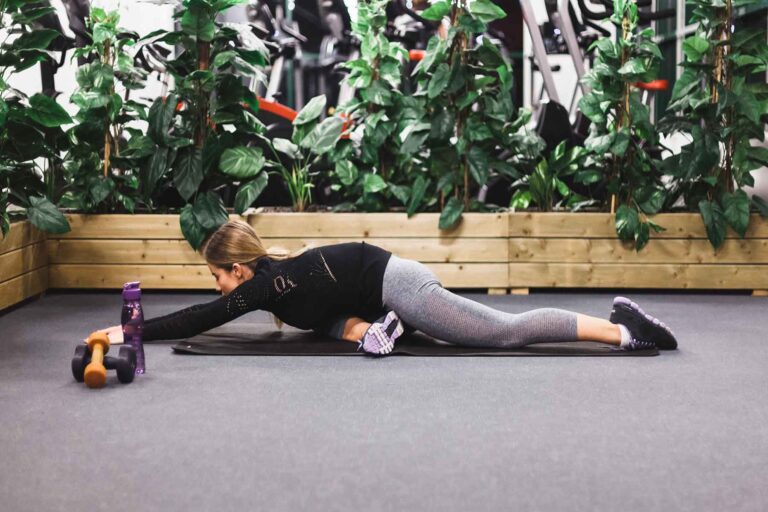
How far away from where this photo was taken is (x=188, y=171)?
15.6ft

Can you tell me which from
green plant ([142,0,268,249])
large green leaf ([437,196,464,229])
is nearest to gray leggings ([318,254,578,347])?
large green leaf ([437,196,464,229])

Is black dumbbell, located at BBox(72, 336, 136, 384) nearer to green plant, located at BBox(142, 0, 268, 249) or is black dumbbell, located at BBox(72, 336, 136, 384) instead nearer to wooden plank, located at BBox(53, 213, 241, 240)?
green plant, located at BBox(142, 0, 268, 249)

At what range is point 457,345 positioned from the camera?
340cm

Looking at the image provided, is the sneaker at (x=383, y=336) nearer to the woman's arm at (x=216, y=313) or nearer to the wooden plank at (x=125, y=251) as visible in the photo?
the woman's arm at (x=216, y=313)

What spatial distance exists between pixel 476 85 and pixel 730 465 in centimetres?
309

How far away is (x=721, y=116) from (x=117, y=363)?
343 cm

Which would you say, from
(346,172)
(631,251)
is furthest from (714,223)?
(346,172)

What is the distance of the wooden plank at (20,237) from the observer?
432 centimetres

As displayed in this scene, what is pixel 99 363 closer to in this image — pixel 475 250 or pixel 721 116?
pixel 475 250

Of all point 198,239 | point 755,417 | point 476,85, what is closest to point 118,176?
point 198,239

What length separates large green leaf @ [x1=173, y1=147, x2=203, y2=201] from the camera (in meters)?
4.70

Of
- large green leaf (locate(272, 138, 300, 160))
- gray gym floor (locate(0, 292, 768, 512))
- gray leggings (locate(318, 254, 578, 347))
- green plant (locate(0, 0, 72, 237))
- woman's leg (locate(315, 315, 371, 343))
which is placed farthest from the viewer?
large green leaf (locate(272, 138, 300, 160))

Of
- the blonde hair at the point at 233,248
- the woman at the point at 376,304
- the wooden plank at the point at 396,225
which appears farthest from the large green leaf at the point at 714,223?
the blonde hair at the point at 233,248

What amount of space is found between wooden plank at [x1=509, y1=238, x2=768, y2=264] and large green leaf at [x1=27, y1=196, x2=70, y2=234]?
2.31 meters
